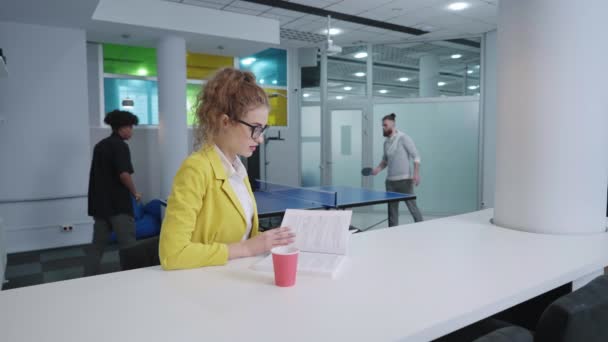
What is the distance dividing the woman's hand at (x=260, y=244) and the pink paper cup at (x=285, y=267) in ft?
0.77

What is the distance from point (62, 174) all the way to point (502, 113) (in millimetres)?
5157

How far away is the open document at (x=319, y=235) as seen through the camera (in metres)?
1.50

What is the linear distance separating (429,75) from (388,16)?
6.46 ft

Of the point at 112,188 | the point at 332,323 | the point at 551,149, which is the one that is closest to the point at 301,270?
the point at 332,323

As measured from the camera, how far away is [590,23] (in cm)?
183

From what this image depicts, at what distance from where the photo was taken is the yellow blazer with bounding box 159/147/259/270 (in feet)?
4.58

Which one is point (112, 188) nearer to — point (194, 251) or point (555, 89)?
point (194, 251)

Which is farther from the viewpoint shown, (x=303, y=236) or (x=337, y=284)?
(x=303, y=236)

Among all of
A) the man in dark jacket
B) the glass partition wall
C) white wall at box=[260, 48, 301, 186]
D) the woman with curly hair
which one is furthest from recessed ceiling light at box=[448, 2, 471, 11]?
the woman with curly hair

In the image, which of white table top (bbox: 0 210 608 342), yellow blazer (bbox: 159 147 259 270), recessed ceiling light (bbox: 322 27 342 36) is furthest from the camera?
recessed ceiling light (bbox: 322 27 342 36)

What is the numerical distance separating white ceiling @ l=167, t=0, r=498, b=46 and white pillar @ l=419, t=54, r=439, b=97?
19.5 inches

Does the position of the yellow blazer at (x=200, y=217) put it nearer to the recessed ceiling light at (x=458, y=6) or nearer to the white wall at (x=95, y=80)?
the recessed ceiling light at (x=458, y=6)

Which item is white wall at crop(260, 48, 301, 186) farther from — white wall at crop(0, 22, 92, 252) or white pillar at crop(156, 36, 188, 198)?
white wall at crop(0, 22, 92, 252)

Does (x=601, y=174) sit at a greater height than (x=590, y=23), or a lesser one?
lesser
